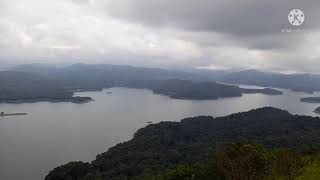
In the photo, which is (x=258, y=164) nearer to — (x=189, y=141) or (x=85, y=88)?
(x=189, y=141)

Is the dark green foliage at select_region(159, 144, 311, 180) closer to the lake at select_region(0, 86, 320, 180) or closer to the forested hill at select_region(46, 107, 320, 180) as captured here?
the forested hill at select_region(46, 107, 320, 180)

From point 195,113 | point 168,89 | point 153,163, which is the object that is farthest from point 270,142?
point 168,89

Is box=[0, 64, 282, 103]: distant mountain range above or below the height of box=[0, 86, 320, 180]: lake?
above

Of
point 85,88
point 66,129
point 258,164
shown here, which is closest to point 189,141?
point 66,129

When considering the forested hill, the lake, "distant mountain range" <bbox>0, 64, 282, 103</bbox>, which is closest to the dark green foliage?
the forested hill

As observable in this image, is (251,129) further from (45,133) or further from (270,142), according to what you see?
(45,133)

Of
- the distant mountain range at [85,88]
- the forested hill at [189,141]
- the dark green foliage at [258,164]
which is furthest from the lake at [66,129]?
the dark green foliage at [258,164]

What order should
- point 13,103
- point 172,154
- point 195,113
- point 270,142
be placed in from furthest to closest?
point 13,103 < point 195,113 < point 270,142 < point 172,154
